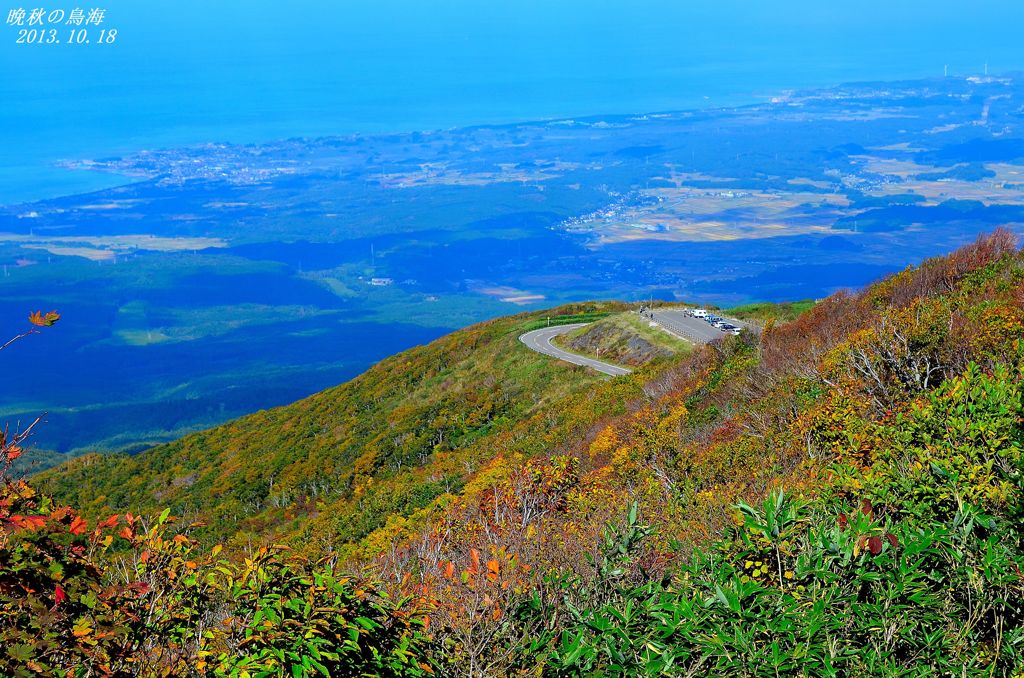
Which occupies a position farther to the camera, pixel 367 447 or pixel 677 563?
pixel 367 447

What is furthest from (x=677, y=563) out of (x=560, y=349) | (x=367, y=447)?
(x=560, y=349)

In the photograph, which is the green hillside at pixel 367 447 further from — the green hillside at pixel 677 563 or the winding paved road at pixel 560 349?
the green hillside at pixel 677 563

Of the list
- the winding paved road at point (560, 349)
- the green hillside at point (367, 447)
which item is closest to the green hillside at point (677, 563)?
the green hillside at point (367, 447)

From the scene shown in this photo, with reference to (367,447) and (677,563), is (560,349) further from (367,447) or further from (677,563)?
(677,563)

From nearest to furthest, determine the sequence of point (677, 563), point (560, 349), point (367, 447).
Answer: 1. point (677, 563)
2. point (367, 447)
3. point (560, 349)

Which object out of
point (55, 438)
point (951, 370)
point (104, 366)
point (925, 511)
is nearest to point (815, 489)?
point (925, 511)

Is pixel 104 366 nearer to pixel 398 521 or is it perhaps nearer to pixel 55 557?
pixel 398 521

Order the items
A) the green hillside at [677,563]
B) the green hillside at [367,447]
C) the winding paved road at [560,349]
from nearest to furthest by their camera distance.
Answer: the green hillside at [677,563] < the green hillside at [367,447] < the winding paved road at [560,349]

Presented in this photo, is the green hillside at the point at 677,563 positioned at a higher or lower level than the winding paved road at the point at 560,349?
higher
